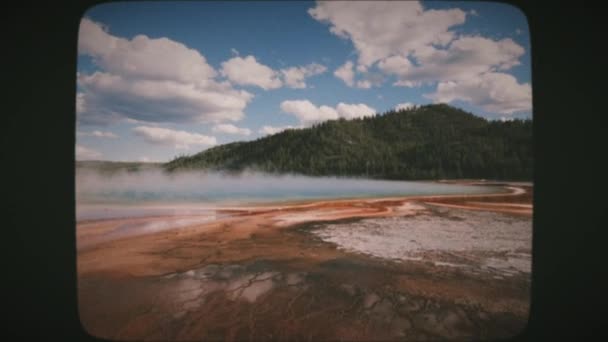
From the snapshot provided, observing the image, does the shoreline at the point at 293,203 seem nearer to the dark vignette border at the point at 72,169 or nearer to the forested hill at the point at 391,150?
the forested hill at the point at 391,150

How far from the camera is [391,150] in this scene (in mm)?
6516

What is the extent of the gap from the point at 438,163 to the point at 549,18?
21.0 ft

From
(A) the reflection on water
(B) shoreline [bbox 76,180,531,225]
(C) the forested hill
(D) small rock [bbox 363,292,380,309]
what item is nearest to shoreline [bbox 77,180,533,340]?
(D) small rock [bbox 363,292,380,309]

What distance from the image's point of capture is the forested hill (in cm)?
506

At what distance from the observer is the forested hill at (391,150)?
5.06 meters

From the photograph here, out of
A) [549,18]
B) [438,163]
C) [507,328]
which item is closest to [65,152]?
[549,18]

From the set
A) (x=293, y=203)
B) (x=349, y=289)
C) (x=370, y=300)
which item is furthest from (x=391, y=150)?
(x=370, y=300)

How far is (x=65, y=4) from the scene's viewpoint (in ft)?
4.45

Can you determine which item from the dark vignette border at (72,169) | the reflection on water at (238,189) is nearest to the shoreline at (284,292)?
the dark vignette border at (72,169)

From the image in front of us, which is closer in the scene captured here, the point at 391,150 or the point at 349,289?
the point at 349,289

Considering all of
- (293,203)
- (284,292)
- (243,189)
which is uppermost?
(243,189)

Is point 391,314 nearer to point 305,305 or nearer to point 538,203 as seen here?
point 305,305

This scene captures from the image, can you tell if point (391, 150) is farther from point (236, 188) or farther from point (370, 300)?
point (370, 300)

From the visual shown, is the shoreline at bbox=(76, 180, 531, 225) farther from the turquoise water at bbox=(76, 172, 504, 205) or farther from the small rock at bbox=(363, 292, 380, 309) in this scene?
the small rock at bbox=(363, 292, 380, 309)
